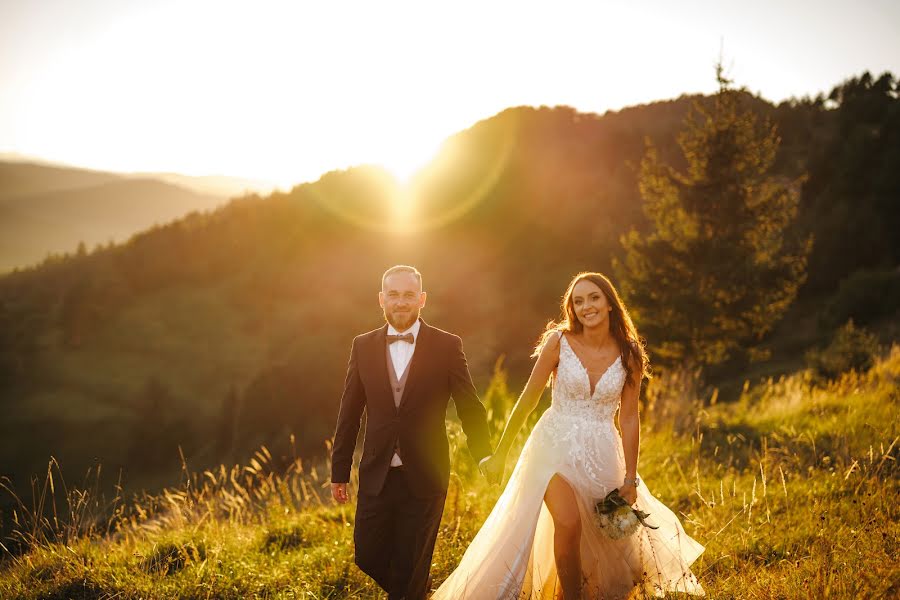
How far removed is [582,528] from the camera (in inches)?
138

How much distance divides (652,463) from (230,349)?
41649 mm

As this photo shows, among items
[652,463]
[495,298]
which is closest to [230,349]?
[495,298]

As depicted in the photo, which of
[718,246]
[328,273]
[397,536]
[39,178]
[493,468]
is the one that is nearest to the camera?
[493,468]

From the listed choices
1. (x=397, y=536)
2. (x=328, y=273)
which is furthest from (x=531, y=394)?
(x=328, y=273)

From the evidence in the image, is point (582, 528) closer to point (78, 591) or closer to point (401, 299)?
point (401, 299)

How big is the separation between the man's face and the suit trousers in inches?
36.6

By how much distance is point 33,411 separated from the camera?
36.4m

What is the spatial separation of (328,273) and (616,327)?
49.5 metres

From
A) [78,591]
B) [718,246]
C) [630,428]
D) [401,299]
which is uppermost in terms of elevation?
[401,299]

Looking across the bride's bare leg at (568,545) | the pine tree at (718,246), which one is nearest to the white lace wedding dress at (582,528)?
the bride's bare leg at (568,545)

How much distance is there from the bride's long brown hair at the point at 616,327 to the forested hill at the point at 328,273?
850 inches

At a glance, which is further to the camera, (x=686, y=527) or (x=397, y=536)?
(x=686, y=527)

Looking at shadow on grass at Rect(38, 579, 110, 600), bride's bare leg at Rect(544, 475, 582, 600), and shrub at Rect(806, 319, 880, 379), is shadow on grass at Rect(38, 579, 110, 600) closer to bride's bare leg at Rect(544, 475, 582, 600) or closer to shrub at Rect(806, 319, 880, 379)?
bride's bare leg at Rect(544, 475, 582, 600)

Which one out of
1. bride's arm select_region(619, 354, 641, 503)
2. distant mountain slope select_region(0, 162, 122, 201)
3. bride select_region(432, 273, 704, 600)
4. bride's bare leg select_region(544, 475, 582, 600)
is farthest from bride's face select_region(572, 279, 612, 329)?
distant mountain slope select_region(0, 162, 122, 201)
